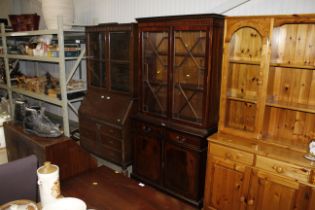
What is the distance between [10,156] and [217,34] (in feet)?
8.31

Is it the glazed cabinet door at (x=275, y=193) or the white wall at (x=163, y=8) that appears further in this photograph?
the white wall at (x=163, y=8)

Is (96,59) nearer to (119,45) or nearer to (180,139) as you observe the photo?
(119,45)

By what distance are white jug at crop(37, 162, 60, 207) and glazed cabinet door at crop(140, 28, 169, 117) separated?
152 cm

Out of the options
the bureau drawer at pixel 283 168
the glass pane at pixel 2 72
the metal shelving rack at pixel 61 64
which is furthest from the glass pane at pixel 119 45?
the glass pane at pixel 2 72

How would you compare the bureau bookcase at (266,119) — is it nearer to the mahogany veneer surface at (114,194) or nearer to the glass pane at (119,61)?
the mahogany veneer surface at (114,194)

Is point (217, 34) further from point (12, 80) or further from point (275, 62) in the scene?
point (12, 80)

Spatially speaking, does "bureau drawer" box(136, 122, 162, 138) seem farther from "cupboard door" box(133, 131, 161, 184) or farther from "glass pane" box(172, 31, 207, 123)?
"glass pane" box(172, 31, 207, 123)

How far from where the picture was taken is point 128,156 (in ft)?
9.39

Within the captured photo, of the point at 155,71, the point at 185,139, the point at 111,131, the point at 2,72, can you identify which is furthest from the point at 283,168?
the point at 2,72

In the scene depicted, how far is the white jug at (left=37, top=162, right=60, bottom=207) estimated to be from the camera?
113 centimetres

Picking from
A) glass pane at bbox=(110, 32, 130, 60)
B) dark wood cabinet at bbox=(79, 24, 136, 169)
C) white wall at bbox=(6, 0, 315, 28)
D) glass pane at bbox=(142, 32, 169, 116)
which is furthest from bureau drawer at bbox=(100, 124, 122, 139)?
white wall at bbox=(6, 0, 315, 28)

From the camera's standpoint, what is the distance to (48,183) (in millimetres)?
1137

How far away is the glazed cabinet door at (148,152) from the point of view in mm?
2625

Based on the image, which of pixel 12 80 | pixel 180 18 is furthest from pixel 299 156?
pixel 12 80
